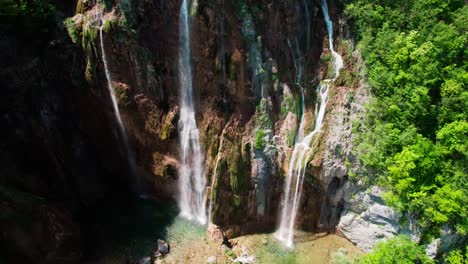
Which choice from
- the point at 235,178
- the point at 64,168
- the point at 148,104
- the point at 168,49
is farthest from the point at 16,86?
the point at 235,178

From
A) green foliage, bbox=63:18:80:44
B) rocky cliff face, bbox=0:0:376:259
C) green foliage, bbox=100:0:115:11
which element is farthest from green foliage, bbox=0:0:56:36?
green foliage, bbox=100:0:115:11

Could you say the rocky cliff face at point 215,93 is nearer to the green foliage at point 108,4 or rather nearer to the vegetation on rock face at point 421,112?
the green foliage at point 108,4

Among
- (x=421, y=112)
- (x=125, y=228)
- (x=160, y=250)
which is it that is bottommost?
(x=160, y=250)

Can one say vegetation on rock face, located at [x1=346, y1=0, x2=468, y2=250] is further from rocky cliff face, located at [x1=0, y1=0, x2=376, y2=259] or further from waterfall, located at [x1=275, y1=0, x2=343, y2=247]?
waterfall, located at [x1=275, y1=0, x2=343, y2=247]

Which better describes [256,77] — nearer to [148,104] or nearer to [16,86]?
[148,104]

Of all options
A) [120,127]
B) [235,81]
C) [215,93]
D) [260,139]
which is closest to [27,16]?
[120,127]

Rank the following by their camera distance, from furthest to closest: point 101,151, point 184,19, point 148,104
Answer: point 101,151 → point 148,104 → point 184,19

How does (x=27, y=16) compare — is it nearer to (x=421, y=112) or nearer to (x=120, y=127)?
(x=120, y=127)
